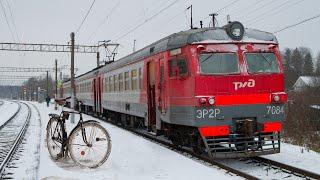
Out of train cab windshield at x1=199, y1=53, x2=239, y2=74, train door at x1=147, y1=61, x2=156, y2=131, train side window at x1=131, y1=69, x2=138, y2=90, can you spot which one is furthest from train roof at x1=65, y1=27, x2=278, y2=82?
train side window at x1=131, y1=69, x2=138, y2=90

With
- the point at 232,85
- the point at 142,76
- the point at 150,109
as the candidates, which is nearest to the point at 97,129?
the point at 232,85

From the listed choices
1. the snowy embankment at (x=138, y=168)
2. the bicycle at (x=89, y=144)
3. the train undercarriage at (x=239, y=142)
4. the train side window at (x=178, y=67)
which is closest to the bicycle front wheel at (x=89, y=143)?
the bicycle at (x=89, y=144)

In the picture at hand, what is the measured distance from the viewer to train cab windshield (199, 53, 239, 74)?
11117 mm

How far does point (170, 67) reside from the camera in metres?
12.4

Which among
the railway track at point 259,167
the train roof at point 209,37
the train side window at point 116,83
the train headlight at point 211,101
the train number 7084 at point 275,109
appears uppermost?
the train roof at point 209,37

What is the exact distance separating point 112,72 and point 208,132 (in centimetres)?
1270

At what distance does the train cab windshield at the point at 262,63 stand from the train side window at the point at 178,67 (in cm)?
143

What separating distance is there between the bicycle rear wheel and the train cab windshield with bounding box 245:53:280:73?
4502mm

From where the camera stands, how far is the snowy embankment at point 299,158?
10.2 m

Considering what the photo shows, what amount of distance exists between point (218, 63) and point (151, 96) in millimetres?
4087

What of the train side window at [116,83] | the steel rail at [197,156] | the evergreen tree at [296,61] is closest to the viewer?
the steel rail at [197,156]

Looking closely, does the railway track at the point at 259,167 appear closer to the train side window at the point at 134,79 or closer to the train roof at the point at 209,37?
the train roof at the point at 209,37

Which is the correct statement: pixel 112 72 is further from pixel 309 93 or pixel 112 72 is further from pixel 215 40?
pixel 309 93

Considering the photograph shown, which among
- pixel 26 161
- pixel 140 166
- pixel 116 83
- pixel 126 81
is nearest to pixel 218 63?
pixel 140 166
